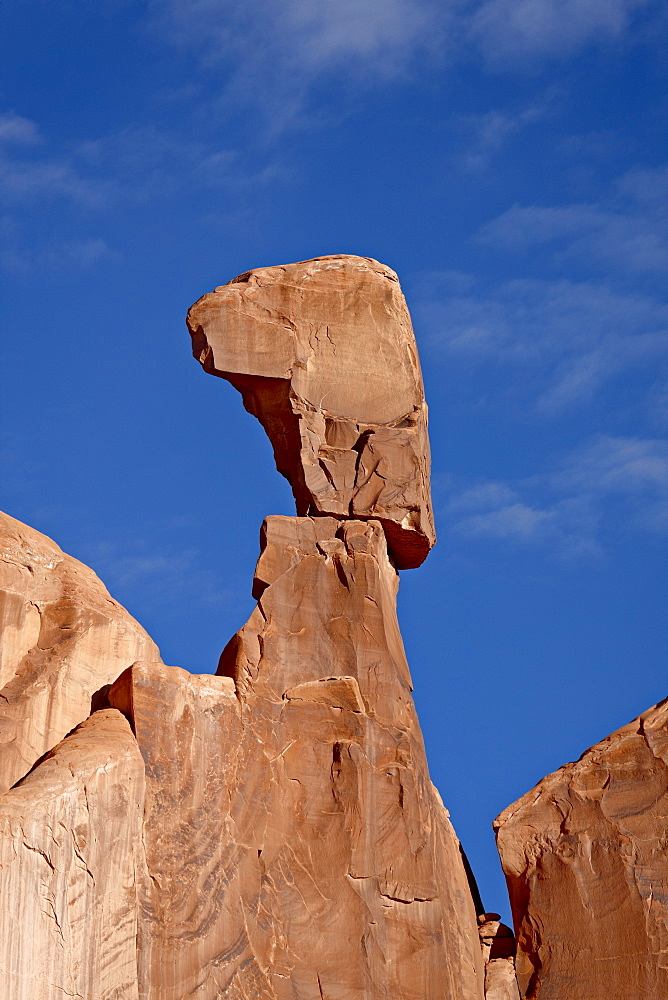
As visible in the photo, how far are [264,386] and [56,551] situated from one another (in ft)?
10.1

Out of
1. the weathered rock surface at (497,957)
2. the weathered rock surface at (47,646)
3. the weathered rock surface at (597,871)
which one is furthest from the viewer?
the weathered rock surface at (47,646)

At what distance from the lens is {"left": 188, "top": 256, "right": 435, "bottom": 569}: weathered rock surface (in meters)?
14.4

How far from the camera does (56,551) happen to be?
1648cm

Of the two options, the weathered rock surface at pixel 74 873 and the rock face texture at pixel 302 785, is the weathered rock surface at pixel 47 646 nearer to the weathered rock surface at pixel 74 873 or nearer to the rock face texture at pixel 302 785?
the rock face texture at pixel 302 785

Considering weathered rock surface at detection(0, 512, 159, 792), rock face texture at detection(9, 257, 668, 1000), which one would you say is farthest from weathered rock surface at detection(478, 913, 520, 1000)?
weathered rock surface at detection(0, 512, 159, 792)

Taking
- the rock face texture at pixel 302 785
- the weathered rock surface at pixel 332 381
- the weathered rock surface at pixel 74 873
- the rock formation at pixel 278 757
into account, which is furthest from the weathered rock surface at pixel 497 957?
the weathered rock surface at pixel 74 873

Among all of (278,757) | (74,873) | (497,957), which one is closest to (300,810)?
(278,757)

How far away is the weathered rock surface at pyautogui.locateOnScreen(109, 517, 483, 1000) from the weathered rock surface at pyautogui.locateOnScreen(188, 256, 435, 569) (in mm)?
664

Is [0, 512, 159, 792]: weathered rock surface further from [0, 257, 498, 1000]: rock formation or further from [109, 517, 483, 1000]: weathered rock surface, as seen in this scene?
[109, 517, 483, 1000]: weathered rock surface

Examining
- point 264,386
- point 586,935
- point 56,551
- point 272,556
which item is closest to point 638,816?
point 586,935

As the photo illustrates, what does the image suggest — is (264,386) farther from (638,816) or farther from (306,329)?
(638,816)

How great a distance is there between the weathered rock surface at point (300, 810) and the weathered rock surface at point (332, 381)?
66 cm

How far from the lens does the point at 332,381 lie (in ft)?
48.4

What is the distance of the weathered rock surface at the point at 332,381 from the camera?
14.4 m
